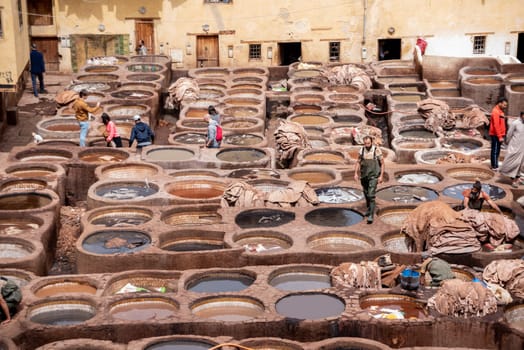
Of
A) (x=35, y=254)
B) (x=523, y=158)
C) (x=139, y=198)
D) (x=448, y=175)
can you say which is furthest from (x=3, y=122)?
(x=523, y=158)

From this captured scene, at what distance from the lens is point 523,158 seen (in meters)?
21.2

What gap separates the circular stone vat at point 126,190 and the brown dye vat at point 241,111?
7141 millimetres

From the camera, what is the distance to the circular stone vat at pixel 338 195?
69.2ft

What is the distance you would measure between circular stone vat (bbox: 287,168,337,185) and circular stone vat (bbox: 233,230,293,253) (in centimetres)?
345

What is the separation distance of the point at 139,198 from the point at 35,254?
320 cm

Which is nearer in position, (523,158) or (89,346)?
(89,346)

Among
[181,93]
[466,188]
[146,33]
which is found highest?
[146,33]

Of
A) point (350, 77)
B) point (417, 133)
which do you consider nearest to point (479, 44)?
point (350, 77)

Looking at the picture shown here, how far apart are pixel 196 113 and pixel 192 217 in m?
8.73

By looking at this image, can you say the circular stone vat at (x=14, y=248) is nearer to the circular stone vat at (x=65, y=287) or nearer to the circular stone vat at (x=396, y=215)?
the circular stone vat at (x=65, y=287)

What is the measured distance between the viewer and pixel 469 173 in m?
22.9

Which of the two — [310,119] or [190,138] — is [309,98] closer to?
[310,119]

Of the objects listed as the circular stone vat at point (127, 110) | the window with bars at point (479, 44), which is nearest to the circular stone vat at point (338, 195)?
the circular stone vat at point (127, 110)

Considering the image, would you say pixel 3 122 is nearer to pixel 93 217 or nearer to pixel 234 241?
pixel 93 217
